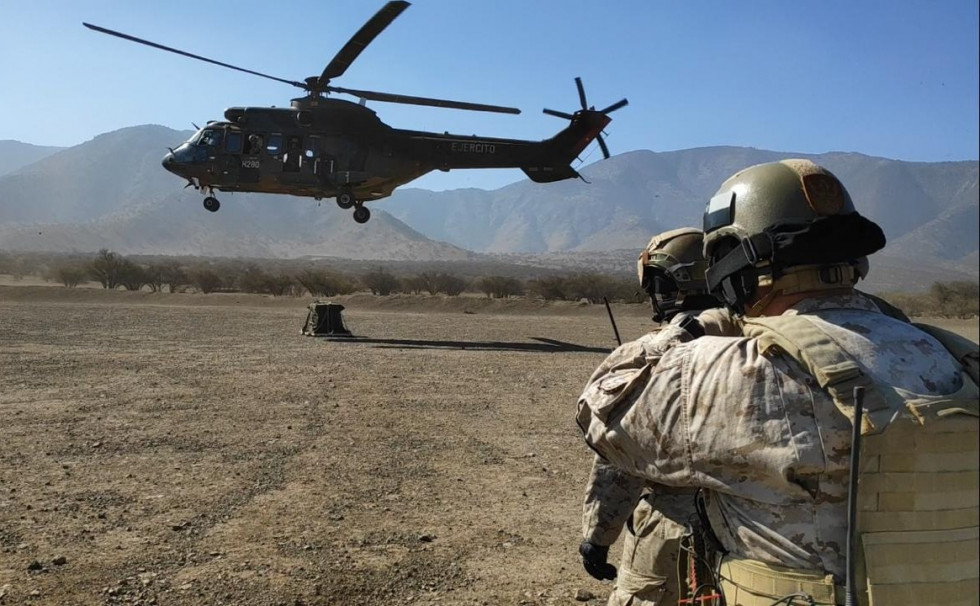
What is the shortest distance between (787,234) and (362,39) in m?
14.5

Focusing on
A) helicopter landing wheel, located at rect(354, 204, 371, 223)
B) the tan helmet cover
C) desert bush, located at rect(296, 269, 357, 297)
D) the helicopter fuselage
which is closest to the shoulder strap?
the tan helmet cover

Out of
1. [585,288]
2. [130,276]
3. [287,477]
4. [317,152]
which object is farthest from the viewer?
[585,288]

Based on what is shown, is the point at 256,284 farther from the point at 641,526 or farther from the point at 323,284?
the point at 641,526

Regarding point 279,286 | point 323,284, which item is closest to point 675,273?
point 323,284

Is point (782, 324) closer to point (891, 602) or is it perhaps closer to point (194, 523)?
point (891, 602)

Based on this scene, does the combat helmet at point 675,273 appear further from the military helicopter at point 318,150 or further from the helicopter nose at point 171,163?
the helicopter nose at point 171,163

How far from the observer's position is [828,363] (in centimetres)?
162

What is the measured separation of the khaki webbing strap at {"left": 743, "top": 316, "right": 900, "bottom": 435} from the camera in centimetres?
157

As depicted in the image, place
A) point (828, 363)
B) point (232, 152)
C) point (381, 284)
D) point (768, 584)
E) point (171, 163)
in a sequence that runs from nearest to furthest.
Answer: point (828, 363) < point (768, 584) < point (232, 152) < point (171, 163) < point (381, 284)

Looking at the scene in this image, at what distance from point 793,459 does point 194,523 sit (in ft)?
15.7

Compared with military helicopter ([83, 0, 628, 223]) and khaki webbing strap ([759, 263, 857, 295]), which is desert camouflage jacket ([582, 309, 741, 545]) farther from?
military helicopter ([83, 0, 628, 223])

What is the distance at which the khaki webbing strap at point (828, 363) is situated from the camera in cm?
157

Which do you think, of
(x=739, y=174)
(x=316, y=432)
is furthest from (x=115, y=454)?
(x=739, y=174)

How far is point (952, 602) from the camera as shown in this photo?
5.26 feet
